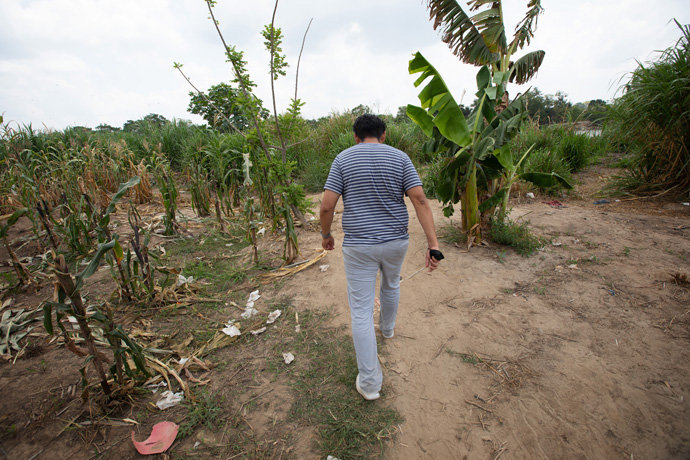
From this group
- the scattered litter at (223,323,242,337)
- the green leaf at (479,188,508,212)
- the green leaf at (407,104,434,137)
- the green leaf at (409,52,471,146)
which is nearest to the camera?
the scattered litter at (223,323,242,337)

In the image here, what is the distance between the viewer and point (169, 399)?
2072mm

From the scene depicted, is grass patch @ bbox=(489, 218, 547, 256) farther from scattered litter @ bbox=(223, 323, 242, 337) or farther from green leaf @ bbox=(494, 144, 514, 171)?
scattered litter @ bbox=(223, 323, 242, 337)

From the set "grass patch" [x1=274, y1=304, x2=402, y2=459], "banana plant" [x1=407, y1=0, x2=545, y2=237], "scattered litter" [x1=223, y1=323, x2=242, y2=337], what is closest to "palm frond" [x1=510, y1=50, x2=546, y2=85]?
"banana plant" [x1=407, y1=0, x2=545, y2=237]

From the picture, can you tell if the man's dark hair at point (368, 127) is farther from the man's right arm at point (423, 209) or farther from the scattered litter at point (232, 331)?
the scattered litter at point (232, 331)

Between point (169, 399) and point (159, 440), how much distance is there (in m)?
0.29

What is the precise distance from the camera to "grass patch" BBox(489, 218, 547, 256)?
12.6 feet

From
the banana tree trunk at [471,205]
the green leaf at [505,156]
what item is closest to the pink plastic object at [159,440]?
the banana tree trunk at [471,205]

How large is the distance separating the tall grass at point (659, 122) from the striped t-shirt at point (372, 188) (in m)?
5.49

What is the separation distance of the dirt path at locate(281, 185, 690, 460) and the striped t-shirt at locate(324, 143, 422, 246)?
112 centimetres

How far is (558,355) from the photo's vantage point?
7.56ft

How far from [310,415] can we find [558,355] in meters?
1.85

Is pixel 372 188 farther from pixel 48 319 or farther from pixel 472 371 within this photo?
pixel 48 319

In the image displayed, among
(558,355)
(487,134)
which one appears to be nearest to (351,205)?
(558,355)

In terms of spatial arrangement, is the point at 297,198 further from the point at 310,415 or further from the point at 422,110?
the point at 310,415
